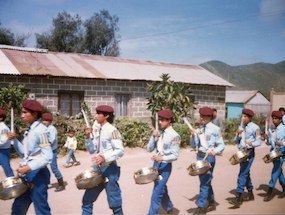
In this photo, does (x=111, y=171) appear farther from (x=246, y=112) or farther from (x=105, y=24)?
(x=105, y=24)

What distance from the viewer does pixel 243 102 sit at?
29.1 metres

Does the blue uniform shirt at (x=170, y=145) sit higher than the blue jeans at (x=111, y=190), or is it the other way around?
the blue uniform shirt at (x=170, y=145)

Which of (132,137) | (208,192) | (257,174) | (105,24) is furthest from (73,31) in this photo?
(208,192)

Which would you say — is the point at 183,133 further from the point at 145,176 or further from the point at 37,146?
the point at 37,146

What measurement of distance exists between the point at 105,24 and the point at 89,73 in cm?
1757

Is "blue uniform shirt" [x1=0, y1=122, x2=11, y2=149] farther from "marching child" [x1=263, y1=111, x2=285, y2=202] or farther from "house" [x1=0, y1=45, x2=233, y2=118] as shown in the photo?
"house" [x1=0, y1=45, x2=233, y2=118]

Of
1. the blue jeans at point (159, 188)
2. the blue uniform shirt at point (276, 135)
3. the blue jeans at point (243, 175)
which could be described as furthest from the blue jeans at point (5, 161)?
the blue uniform shirt at point (276, 135)

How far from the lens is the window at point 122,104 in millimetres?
16016

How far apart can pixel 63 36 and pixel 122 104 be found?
681 inches

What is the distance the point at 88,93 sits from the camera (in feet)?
49.1

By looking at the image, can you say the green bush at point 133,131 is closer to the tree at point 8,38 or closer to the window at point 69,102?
the window at point 69,102

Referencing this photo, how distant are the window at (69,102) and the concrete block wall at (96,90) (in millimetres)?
212

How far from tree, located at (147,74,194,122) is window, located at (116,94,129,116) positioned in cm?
184

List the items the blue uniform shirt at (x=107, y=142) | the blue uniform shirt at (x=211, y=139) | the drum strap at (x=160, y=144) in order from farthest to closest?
1. the blue uniform shirt at (x=211, y=139)
2. the drum strap at (x=160, y=144)
3. the blue uniform shirt at (x=107, y=142)
